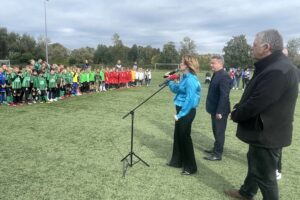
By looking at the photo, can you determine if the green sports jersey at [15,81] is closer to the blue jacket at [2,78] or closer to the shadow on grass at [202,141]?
the blue jacket at [2,78]

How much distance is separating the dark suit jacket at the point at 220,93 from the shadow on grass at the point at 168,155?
1.11m

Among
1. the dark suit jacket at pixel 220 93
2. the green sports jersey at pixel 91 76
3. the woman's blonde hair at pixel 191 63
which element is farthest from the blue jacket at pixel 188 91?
the green sports jersey at pixel 91 76

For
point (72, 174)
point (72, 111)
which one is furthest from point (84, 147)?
point (72, 111)

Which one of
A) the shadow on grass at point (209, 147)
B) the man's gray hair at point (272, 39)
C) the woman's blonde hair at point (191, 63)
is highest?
the man's gray hair at point (272, 39)

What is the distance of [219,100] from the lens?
19.0ft

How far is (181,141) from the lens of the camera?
523 centimetres

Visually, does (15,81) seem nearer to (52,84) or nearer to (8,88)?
(8,88)

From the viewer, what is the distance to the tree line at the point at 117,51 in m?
55.4

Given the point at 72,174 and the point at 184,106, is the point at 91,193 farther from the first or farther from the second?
the point at 184,106

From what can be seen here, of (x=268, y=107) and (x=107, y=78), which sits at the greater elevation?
(x=268, y=107)

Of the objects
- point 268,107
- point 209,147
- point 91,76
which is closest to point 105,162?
point 209,147

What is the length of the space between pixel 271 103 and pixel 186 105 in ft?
6.12

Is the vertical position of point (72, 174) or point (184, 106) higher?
point (184, 106)

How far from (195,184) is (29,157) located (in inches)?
130
